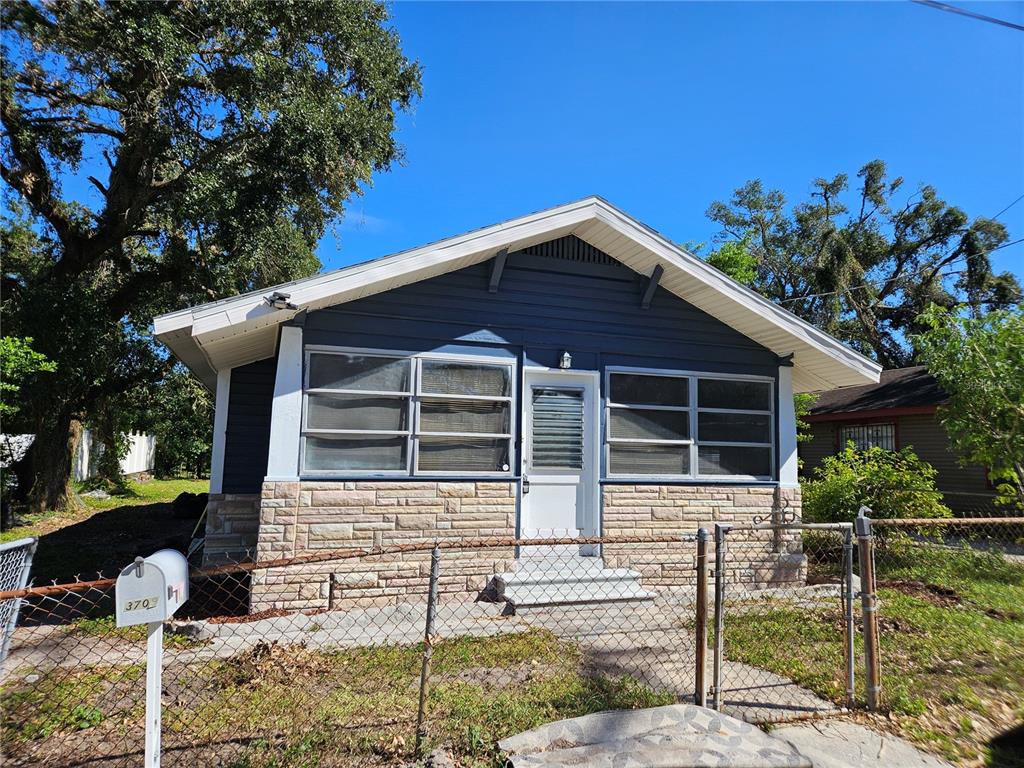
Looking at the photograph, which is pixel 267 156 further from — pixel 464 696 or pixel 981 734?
pixel 981 734

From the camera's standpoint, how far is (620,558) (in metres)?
7.29

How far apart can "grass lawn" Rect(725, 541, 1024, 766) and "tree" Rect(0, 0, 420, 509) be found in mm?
10756

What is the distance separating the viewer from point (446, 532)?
6.71 metres

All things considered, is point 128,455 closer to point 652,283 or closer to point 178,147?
point 178,147

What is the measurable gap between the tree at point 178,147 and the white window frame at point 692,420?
25.2 feet

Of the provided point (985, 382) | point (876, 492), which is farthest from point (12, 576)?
point (985, 382)

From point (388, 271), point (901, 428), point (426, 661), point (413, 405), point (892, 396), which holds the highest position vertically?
point (892, 396)

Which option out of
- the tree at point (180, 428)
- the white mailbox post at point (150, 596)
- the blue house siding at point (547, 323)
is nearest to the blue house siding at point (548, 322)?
the blue house siding at point (547, 323)

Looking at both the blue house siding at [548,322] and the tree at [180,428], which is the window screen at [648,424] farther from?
the tree at [180,428]

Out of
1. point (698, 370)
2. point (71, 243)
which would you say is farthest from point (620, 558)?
point (71, 243)

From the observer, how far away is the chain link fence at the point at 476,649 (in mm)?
3418

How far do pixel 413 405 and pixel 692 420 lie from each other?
3.58m

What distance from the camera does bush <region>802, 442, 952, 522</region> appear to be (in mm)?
9125

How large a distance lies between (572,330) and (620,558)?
9.24 ft
